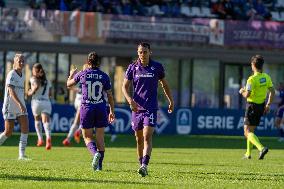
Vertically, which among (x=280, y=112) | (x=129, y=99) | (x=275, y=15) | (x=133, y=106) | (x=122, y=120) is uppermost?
(x=275, y=15)

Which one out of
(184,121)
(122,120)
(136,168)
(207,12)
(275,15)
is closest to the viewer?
(136,168)

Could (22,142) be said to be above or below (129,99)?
below

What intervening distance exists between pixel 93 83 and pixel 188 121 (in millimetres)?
21245

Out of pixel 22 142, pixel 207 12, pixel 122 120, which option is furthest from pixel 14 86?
pixel 207 12

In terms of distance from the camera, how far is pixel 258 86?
72.5 feet

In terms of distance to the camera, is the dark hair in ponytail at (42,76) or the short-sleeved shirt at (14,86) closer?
the short-sleeved shirt at (14,86)

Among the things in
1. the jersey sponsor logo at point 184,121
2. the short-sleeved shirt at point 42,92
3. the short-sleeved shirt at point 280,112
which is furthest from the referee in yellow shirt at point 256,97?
the jersey sponsor logo at point 184,121

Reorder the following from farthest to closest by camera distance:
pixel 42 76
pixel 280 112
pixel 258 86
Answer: pixel 280 112
pixel 42 76
pixel 258 86

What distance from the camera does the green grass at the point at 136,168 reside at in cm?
1410

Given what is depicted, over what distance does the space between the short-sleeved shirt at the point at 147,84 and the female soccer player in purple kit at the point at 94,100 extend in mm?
690

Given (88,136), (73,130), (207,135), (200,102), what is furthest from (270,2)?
(88,136)

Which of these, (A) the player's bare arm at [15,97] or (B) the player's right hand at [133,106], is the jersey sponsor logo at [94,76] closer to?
(B) the player's right hand at [133,106]

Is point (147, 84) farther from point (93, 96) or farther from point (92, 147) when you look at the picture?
point (92, 147)

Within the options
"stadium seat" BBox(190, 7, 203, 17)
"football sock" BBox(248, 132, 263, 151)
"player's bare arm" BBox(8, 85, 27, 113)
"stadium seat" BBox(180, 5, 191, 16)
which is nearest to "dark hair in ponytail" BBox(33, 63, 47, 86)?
"player's bare arm" BBox(8, 85, 27, 113)
